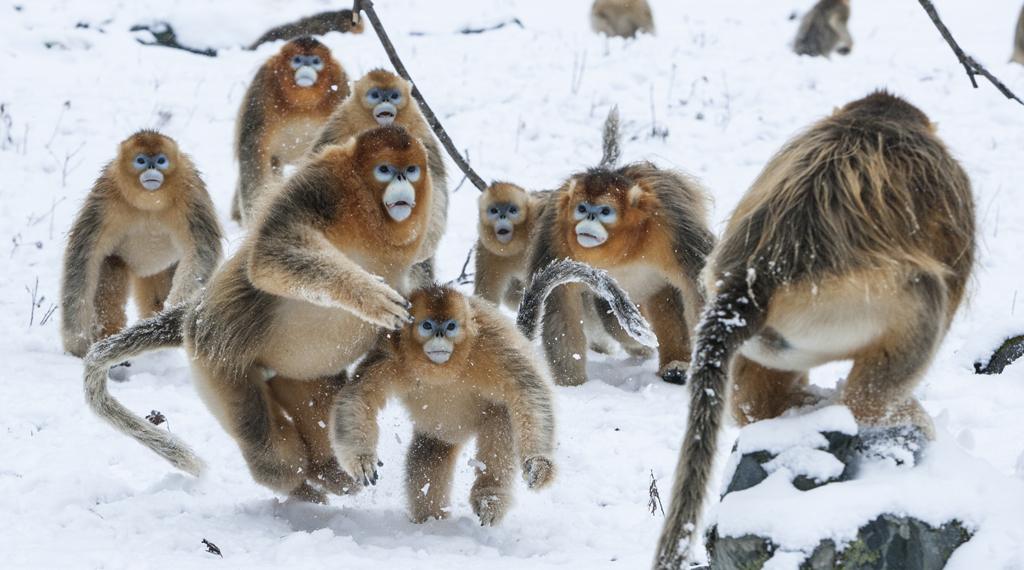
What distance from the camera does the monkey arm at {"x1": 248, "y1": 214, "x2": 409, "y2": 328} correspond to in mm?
4516

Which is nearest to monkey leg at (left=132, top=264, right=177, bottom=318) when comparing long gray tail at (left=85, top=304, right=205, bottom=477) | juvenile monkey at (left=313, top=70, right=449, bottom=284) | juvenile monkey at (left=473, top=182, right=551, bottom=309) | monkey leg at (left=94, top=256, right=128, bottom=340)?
monkey leg at (left=94, top=256, right=128, bottom=340)

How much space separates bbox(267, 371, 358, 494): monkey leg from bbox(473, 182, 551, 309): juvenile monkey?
7.97 feet

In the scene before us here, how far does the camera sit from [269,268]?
4766 mm

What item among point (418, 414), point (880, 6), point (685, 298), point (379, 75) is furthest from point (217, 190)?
point (880, 6)

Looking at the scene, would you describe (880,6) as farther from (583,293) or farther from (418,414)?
(418,414)

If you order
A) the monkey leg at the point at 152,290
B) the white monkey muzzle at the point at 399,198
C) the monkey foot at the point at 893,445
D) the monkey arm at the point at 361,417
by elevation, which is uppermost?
the white monkey muzzle at the point at 399,198

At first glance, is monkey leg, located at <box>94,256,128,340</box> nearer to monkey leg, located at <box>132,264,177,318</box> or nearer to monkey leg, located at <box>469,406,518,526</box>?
monkey leg, located at <box>132,264,177,318</box>

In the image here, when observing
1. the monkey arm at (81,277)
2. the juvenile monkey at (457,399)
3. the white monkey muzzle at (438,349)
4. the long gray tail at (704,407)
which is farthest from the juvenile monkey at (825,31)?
the long gray tail at (704,407)

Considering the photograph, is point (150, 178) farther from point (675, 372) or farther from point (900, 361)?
point (900, 361)

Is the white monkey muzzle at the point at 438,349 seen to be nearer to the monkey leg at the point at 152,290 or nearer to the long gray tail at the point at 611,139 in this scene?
the long gray tail at the point at 611,139

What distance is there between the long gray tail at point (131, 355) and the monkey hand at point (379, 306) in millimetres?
1237

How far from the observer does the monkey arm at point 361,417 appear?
489cm

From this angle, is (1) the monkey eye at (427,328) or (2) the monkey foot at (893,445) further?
(1) the monkey eye at (427,328)

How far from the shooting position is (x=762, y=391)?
4.38 metres
